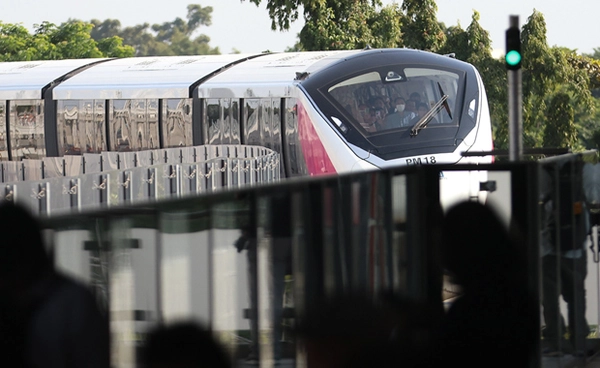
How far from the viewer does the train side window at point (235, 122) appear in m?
19.2

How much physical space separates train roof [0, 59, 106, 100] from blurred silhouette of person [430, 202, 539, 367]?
18.0 metres

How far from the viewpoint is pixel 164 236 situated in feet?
10.5

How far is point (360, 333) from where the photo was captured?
405 cm

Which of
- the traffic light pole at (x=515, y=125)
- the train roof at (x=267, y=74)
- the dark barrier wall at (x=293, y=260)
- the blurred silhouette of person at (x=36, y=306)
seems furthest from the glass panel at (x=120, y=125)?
the blurred silhouette of person at (x=36, y=306)

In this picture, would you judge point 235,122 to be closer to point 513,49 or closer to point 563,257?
point 513,49

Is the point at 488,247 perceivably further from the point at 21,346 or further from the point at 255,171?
the point at 255,171

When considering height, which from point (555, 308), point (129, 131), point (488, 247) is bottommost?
point (555, 308)

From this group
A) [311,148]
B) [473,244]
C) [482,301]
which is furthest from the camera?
[311,148]

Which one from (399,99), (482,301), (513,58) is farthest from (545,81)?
(482,301)

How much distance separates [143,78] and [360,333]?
17.4 m

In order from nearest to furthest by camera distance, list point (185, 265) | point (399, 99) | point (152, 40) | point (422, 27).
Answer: point (185, 265)
point (399, 99)
point (422, 27)
point (152, 40)

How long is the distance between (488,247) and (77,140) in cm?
1791

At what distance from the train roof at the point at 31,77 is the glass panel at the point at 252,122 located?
4937 mm

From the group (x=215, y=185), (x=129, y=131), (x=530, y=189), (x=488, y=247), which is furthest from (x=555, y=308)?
(x=129, y=131)
